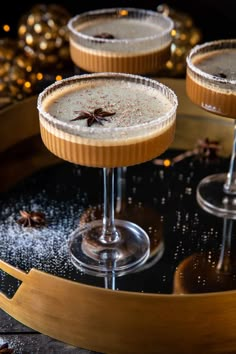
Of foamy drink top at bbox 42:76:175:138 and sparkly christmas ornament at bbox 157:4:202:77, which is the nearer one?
foamy drink top at bbox 42:76:175:138

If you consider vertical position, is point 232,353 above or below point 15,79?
below

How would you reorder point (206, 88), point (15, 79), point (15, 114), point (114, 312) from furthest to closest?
1. point (15, 79)
2. point (15, 114)
3. point (206, 88)
4. point (114, 312)

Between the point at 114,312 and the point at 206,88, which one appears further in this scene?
the point at 206,88

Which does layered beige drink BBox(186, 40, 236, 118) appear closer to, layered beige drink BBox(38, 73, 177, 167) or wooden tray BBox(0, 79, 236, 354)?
layered beige drink BBox(38, 73, 177, 167)

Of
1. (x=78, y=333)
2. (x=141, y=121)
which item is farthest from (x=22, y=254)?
(x=141, y=121)

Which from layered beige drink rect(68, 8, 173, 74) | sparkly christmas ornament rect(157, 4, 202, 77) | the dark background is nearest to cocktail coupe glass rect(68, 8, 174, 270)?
layered beige drink rect(68, 8, 173, 74)

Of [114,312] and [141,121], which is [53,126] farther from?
[114,312]

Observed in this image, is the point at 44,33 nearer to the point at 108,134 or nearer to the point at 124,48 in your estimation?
the point at 124,48
